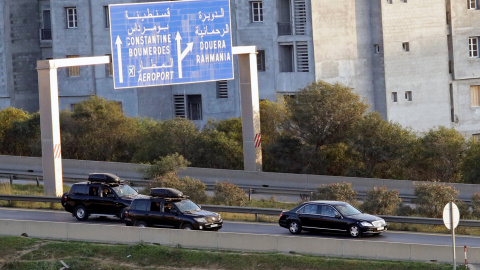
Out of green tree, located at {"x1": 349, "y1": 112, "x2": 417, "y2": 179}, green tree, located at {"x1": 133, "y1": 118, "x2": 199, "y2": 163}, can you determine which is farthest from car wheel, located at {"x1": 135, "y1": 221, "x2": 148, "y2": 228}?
green tree, located at {"x1": 133, "y1": 118, "x2": 199, "y2": 163}

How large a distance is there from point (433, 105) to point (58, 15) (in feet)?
80.9

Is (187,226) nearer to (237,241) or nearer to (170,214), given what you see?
(170,214)

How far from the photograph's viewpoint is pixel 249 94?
42.8 meters

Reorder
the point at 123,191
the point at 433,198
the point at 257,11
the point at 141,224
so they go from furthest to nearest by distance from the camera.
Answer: the point at 257,11
the point at 433,198
the point at 123,191
the point at 141,224

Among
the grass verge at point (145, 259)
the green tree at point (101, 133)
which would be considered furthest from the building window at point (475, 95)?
the grass verge at point (145, 259)

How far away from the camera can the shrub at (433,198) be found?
1287 inches

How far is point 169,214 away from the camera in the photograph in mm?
29328

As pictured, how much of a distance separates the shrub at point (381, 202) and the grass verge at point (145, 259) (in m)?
7.49

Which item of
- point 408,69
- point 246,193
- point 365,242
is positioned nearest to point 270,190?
point 246,193

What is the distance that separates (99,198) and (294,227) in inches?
290

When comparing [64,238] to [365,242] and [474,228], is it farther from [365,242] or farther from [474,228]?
[474,228]

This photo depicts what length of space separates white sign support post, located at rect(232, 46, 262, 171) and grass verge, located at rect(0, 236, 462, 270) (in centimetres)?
1433

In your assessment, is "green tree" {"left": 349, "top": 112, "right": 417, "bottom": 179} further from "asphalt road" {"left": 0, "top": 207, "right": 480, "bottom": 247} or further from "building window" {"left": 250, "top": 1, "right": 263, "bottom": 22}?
"building window" {"left": 250, "top": 1, "right": 263, "bottom": 22}

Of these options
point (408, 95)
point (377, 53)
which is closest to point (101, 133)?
point (377, 53)
